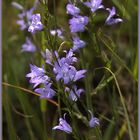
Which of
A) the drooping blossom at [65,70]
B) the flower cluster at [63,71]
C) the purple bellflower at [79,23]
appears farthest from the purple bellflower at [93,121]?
the purple bellflower at [79,23]

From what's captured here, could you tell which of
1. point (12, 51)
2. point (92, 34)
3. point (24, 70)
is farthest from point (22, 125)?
point (92, 34)

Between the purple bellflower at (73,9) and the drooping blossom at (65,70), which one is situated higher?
the purple bellflower at (73,9)

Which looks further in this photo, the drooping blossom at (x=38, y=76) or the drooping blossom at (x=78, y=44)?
the drooping blossom at (x=78, y=44)

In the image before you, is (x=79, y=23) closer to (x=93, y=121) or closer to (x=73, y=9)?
(x=73, y=9)

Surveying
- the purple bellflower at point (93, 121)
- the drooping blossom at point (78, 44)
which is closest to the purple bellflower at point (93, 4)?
the drooping blossom at point (78, 44)

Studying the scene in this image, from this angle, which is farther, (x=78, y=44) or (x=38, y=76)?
(x=78, y=44)

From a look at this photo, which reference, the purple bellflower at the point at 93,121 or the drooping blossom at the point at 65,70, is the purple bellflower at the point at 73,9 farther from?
the purple bellflower at the point at 93,121

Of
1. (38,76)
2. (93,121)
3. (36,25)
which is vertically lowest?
(93,121)

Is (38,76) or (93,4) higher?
(93,4)

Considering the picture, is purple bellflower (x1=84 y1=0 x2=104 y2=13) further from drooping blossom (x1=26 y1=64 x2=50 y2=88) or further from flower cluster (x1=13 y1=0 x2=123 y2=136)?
drooping blossom (x1=26 y1=64 x2=50 y2=88)

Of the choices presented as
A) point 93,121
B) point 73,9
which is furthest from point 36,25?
point 93,121

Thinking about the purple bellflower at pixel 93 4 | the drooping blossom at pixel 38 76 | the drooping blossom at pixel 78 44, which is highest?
the purple bellflower at pixel 93 4
